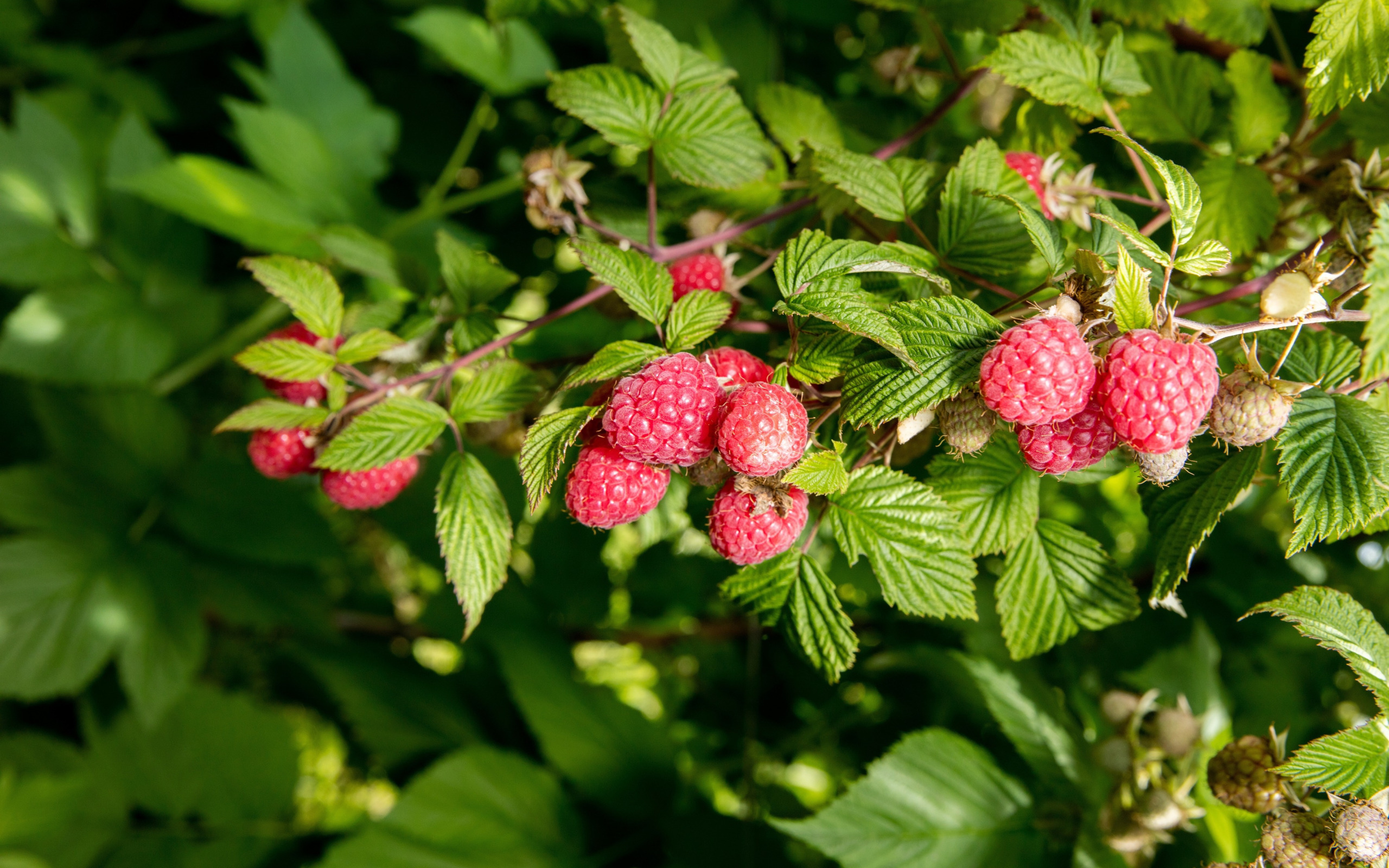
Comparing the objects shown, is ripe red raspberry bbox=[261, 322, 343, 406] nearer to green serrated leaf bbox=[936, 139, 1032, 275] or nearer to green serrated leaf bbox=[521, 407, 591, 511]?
green serrated leaf bbox=[521, 407, 591, 511]

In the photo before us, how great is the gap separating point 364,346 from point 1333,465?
0.81 metres

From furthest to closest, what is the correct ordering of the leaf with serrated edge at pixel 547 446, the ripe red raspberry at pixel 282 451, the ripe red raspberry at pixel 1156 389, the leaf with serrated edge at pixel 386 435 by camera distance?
the ripe red raspberry at pixel 282 451
the leaf with serrated edge at pixel 386 435
the leaf with serrated edge at pixel 547 446
the ripe red raspberry at pixel 1156 389

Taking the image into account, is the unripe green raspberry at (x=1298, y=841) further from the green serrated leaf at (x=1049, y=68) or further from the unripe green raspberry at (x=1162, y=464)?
the green serrated leaf at (x=1049, y=68)

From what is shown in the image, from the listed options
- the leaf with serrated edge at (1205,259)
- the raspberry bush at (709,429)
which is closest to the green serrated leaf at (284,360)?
the raspberry bush at (709,429)

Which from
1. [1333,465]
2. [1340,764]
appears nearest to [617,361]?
[1333,465]

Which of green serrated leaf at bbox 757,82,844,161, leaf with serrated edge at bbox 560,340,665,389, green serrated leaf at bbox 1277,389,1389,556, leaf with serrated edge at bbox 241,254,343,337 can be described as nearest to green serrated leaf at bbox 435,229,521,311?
leaf with serrated edge at bbox 241,254,343,337

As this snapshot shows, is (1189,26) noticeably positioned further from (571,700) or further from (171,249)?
(171,249)

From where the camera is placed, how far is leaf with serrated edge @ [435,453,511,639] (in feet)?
2.38

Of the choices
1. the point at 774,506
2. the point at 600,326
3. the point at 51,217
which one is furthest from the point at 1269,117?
the point at 51,217

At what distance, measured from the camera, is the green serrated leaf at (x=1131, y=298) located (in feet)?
1.76

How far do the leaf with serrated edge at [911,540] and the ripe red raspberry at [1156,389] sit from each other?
7.2 inches

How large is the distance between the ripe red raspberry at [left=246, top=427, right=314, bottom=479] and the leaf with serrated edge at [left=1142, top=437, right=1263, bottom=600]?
30.8 inches

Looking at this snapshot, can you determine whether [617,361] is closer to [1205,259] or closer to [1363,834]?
[1205,259]

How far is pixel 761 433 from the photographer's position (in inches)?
21.5
